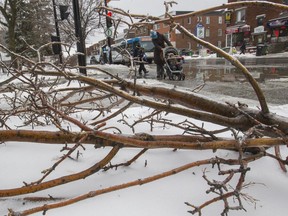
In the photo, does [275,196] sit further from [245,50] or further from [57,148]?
[245,50]

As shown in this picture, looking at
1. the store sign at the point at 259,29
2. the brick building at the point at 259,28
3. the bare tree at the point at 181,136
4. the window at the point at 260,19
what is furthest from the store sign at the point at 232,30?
the bare tree at the point at 181,136

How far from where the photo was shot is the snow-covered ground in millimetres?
1101

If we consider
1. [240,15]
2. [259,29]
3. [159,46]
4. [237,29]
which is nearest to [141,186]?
[159,46]

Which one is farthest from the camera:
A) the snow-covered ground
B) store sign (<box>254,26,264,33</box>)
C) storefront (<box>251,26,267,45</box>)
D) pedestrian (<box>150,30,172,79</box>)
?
store sign (<box>254,26,264,33</box>)

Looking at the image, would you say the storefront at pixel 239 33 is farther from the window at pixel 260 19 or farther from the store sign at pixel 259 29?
the store sign at pixel 259 29

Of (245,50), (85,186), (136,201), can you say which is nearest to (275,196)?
(136,201)

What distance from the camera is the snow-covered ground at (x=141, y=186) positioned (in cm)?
110

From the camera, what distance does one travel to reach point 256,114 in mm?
1527

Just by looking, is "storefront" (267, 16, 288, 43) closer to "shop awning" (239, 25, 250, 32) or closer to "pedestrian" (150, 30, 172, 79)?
"shop awning" (239, 25, 250, 32)

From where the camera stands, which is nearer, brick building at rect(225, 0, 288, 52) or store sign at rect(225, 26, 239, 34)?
brick building at rect(225, 0, 288, 52)

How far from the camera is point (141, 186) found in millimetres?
1250

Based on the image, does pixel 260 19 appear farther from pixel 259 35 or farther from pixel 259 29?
pixel 259 35

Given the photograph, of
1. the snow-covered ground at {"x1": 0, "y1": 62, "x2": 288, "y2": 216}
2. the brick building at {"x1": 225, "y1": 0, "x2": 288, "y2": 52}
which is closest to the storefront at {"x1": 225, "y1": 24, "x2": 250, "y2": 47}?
the brick building at {"x1": 225, "y1": 0, "x2": 288, "y2": 52}

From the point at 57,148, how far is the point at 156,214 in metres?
0.87
